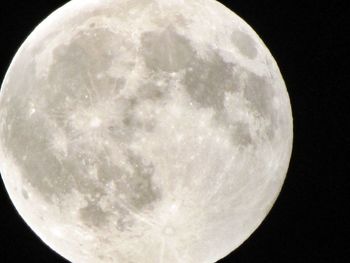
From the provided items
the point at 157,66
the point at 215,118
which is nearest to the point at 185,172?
the point at 215,118

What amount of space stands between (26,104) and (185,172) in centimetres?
121

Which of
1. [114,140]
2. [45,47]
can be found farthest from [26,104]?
[114,140]

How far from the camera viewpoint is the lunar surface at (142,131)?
4652mm

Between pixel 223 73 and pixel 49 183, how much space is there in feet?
4.52

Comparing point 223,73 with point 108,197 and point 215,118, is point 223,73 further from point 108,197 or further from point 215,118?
point 108,197

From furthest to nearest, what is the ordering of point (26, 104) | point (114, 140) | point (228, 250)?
point (228, 250) < point (26, 104) < point (114, 140)

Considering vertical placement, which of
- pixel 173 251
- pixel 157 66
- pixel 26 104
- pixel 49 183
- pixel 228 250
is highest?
pixel 157 66

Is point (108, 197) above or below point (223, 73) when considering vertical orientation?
below

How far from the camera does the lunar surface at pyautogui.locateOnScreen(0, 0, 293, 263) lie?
15.3ft

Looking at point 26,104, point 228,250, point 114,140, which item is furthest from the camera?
point 228,250

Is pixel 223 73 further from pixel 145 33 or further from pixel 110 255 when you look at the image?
pixel 110 255

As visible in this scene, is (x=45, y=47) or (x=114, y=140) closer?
(x=114, y=140)

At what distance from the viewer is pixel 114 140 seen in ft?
15.2

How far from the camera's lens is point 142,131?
15.2 ft
